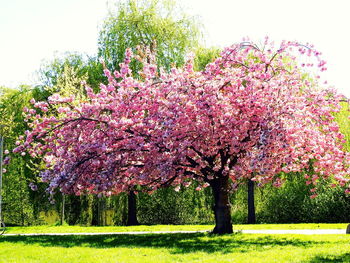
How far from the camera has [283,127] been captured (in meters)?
13.2

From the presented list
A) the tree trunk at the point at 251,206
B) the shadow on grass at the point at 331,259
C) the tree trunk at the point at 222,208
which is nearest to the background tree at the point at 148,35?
the tree trunk at the point at 251,206

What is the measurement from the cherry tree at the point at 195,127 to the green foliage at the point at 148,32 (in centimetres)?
1190

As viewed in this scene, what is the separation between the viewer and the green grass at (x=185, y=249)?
406 inches

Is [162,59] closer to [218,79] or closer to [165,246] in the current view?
[218,79]

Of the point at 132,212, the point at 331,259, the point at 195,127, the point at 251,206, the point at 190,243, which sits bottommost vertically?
the point at 331,259

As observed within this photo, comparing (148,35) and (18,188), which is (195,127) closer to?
(148,35)

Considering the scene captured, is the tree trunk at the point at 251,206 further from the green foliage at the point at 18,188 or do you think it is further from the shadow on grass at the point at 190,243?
the green foliage at the point at 18,188

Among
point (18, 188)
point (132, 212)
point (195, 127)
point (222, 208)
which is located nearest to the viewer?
point (195, 127)

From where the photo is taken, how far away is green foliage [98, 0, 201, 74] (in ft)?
88.7

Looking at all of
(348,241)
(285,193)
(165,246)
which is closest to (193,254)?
(165,246)

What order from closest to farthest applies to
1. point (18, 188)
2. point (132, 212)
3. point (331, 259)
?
point (331, 259)
point (132, 212)
point (18, 188)

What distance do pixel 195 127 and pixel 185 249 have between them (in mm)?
3751

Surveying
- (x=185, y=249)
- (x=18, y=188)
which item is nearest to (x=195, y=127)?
(x=185, y=249)

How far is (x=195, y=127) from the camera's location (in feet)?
45.9
